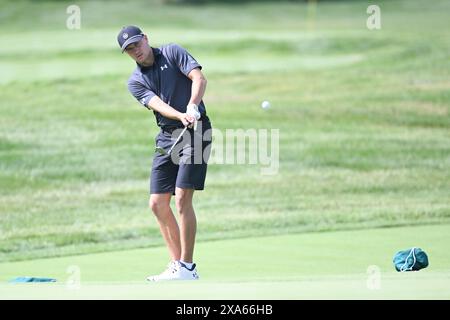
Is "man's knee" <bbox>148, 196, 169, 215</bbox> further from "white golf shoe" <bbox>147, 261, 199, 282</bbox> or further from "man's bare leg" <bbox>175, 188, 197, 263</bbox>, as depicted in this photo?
"white golf shoe" <bbox>147, 261, 199, 282</bbox>

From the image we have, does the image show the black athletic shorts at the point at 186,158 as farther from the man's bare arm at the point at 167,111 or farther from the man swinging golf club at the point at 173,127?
the man's bare arm at the point at 167,111

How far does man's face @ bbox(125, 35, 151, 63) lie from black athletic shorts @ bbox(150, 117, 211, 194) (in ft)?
2.01

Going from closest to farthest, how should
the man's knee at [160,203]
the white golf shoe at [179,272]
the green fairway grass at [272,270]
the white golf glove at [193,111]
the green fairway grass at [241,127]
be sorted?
the green fairway grass at [272,270], the white golf glove at [193,111], the white golf shoe at [179,272], the man's knee at [160,203], the green fairway grass at [241,127]

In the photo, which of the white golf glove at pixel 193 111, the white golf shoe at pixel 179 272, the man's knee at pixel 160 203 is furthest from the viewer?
the man's knee at pixel 160 203

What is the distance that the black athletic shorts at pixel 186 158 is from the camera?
8.22 m

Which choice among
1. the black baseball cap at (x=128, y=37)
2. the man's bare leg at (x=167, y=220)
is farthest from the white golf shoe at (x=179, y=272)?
the black baseball cap at (x=128, y=37)

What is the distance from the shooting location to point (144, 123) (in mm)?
19391

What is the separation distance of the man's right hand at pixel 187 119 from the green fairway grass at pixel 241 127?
1.42 metres

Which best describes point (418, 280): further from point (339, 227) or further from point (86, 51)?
point (86, 51)

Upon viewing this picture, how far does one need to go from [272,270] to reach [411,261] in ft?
4.37

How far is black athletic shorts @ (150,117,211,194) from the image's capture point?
8219 millimetres
